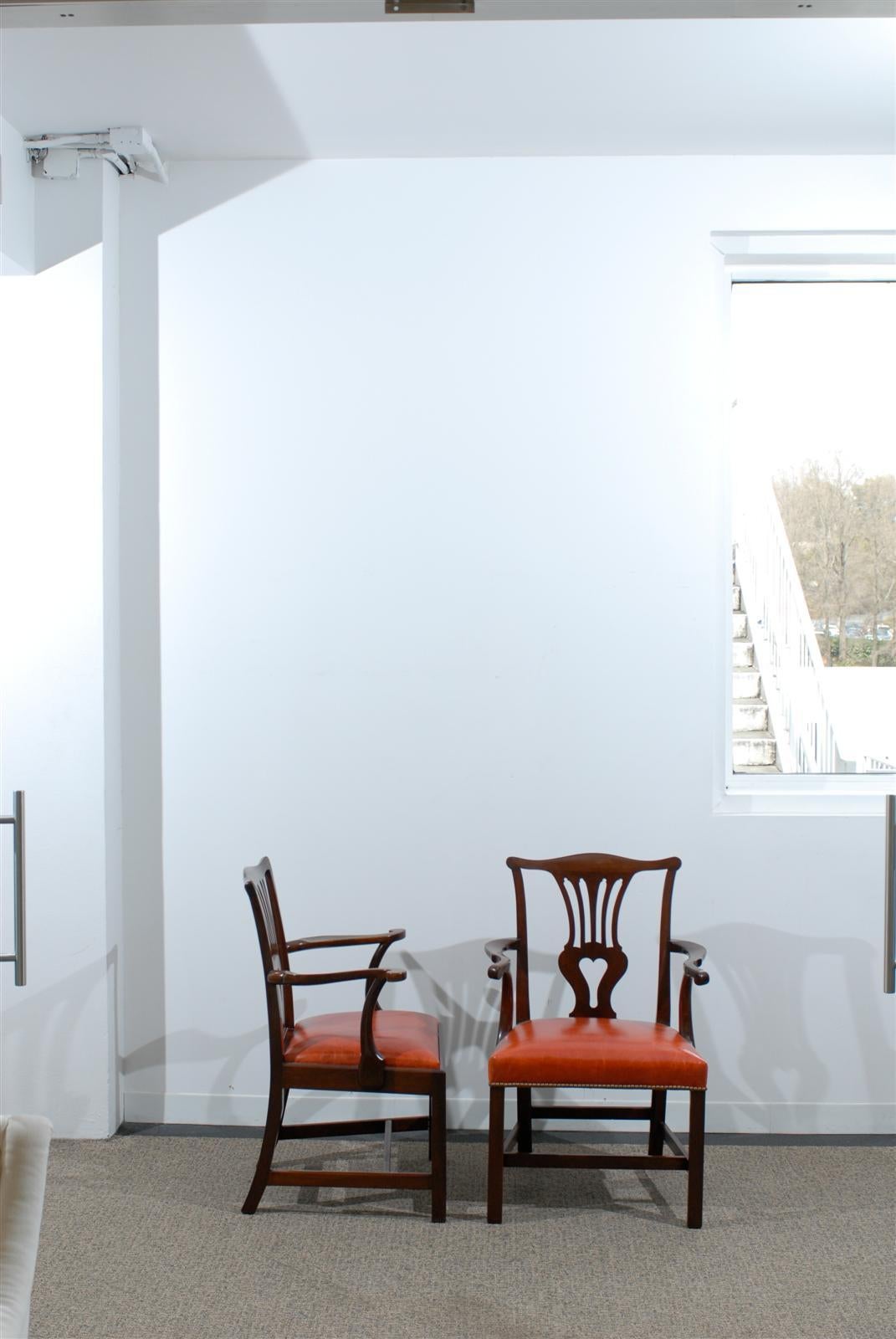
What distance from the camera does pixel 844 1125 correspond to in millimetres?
3553

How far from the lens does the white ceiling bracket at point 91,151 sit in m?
3.39

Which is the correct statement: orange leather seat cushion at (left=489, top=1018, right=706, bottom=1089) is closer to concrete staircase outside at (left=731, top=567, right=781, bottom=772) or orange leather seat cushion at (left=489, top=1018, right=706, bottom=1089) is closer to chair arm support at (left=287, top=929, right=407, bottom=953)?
chair arm support at (left=287, top=929, right=407, bottom=953)

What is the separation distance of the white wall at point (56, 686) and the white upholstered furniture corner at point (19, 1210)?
175 cm

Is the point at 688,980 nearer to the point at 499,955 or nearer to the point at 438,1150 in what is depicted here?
the point at 499,955

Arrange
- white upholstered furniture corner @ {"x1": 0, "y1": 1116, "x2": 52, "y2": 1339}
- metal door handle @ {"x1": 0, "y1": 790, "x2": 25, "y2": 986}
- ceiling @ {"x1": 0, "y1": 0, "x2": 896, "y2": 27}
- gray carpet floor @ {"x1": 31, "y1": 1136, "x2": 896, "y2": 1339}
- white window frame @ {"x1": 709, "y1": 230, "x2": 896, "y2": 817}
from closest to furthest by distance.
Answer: white upholstered furniture corner @ {"x1": 0, "y1": 1116, "x2": 52, "y2": 1339}
ceiling @ {"x1": 0, "y1": 0, "x2": 896, "y2": 27}
gray carpet floor @ {"x1": 31, "y1": 1136, "x2": 896, "y2": 1339}
metal door handle @ {"x1": 0, "y1": 790, "x2": 25, "y2": 986}
white window frame @ {"x1": 709, "y1": 230, "x2": 896, "y2": 817}

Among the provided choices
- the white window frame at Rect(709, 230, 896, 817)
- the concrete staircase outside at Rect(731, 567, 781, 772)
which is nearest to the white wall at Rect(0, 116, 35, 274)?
the white window frame at Rect(709, 230, 896, 817)

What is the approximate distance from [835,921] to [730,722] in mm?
738

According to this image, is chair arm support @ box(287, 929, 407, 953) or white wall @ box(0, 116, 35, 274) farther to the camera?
white wall @ box(0, 116, 35, 274)

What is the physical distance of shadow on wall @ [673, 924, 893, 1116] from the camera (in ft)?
11.7

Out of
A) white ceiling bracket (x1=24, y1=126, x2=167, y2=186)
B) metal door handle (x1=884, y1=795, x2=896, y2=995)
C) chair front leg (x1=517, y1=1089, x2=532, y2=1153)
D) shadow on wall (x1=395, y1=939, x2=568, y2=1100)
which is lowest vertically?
chair front leg (x1=517, y1=1089, x2=532, y2=1153)

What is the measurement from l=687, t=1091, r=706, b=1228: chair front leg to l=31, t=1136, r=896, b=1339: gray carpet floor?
0.17 feet

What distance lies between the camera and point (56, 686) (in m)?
3.52

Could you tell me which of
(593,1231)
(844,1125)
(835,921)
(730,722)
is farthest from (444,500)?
(844,1125)

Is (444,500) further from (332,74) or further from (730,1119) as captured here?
(730,1119)
